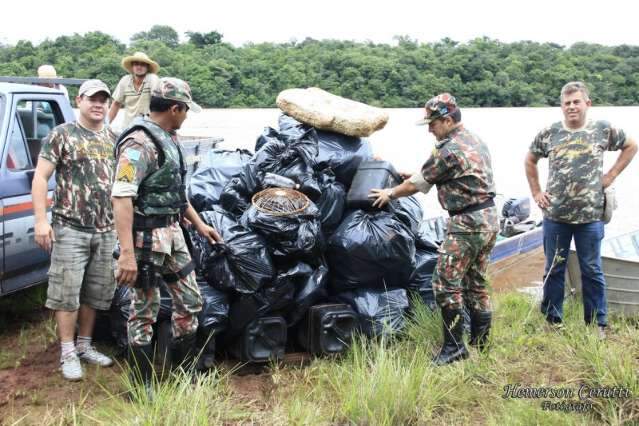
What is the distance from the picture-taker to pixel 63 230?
3.44 meters

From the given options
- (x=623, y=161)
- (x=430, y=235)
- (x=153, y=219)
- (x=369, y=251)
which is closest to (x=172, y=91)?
(x=153, y=219)

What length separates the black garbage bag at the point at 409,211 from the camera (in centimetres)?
436

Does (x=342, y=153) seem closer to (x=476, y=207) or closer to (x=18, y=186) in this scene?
(x=476, y=207)

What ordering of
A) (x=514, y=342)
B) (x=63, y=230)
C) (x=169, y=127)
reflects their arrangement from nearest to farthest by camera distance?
(x=169, y=127), (x=63, y=230), (x=514, y=342)

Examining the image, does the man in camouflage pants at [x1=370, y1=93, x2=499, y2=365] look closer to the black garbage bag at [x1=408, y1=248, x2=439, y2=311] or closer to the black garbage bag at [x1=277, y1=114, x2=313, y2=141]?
the black garbage bag at [x1=408, y1=248, x2=439, y2=311]

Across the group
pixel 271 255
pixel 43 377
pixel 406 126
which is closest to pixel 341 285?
pixel 271 255

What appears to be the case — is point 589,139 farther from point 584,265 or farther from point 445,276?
point 445,276

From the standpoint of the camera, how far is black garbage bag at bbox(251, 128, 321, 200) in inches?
167

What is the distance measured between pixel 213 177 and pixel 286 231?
1.14 m

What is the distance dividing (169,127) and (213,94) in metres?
15.4

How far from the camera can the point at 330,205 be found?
429 cm

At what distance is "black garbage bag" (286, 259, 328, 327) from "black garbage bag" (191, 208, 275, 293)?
230 mm

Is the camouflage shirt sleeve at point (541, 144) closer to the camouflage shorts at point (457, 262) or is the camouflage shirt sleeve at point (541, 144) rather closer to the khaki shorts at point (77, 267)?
the camouflage shorts at point (457, 262)

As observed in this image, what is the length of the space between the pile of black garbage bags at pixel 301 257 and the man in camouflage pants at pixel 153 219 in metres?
0.34
